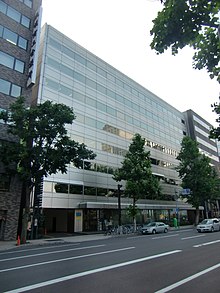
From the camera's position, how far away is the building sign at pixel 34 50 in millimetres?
24578

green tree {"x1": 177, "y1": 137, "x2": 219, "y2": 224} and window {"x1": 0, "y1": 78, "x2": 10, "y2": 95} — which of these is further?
green tree {"x1": 177, "y1": 137, "x2": 219, "y2": 224}

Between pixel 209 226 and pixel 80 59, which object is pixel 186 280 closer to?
pixel 209 226

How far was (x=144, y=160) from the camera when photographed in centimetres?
3042

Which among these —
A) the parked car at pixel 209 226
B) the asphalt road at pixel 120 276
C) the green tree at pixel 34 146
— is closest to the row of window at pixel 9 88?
the green tree at pixel 34 146

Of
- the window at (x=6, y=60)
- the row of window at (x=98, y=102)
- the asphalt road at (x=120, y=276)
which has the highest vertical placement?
the row of window at (x=98, y=102)

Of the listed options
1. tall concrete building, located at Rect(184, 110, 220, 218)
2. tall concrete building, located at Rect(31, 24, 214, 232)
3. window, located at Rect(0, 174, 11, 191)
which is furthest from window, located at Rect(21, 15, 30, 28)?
tall concrete building, located at Rect(184, 110, 220, 218)

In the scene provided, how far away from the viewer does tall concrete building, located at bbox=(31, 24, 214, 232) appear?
28594mm

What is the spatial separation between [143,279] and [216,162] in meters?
69.7

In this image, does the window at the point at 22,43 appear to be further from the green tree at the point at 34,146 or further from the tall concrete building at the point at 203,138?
the tall concrete building at the point at 203,138

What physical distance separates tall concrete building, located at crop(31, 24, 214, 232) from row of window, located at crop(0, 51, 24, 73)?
10.7ft

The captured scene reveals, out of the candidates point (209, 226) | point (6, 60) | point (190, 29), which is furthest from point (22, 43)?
point (209, 226)

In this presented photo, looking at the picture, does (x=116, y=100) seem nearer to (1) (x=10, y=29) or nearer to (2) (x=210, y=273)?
(1) (x=10, y=29)

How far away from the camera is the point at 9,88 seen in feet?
77.9

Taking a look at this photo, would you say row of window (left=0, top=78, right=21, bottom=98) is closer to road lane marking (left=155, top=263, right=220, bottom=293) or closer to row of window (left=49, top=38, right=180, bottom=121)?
row of window (left=49, top=38, right=180, bottom=121)
